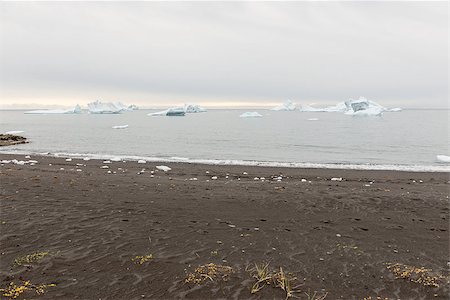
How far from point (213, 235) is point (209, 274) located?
83.8 inches

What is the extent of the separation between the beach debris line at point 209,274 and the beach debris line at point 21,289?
2350 mm

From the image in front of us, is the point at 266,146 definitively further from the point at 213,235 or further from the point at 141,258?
the point at 141,258

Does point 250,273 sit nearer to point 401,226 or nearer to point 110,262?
Result: point 110,262

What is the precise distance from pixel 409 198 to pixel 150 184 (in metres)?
10.5

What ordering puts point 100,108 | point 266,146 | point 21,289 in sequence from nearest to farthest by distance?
point 21,289
point 266,146
point 100,108

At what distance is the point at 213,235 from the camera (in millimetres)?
8164

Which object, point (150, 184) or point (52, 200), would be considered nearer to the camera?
point (52, 200)

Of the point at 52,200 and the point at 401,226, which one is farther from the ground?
the point at 52,200

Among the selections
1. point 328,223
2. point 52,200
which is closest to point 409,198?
point 328,223

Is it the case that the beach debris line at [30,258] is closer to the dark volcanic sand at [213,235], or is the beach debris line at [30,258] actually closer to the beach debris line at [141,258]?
the dark volcanic sand at [213,235]

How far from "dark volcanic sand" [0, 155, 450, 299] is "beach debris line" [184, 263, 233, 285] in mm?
133

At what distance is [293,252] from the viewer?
7223 mm

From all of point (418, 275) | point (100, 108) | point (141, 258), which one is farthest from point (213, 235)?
point (100, 108)

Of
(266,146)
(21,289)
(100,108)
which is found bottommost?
(266,146)
